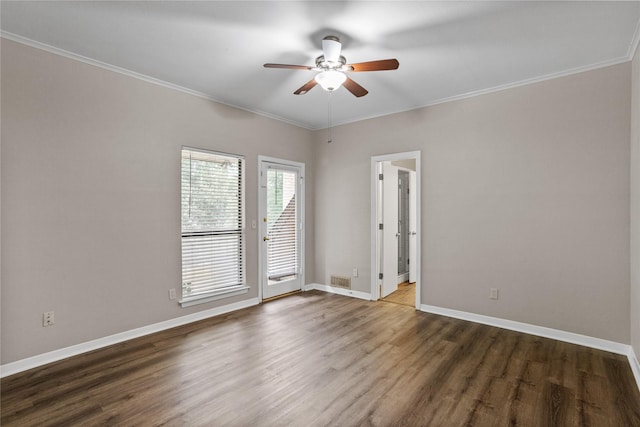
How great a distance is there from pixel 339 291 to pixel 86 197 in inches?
144

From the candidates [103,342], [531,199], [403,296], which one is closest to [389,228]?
[403,296]

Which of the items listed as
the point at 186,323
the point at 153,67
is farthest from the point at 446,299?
the point at 153,67

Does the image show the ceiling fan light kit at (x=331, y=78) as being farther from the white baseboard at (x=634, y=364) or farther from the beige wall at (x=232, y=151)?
the white baseboard at (x=634, y=364)

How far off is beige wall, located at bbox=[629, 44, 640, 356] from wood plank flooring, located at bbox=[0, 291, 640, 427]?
1.32ft

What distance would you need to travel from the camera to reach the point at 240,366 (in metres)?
2.78

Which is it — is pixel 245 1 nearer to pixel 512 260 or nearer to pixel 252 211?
pixel 252 211

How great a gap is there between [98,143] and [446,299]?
4.33 meters

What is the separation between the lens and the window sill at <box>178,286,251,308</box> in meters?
3.81

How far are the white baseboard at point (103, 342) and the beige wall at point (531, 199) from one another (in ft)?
9.27

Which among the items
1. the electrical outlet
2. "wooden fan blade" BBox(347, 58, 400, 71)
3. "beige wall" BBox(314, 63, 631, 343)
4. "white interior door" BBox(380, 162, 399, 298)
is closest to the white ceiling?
"wooden fan blade" BBox(347, 58, 400, 71)

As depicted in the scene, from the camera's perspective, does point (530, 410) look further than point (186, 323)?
No

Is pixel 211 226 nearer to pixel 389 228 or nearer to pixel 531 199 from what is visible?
pixel 389 228

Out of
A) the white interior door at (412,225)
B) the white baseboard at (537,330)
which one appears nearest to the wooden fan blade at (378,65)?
the white baseboard at (537,330)

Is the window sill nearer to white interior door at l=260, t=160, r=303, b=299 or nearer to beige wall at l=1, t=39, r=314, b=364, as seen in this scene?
beige wall at l=1, t=39, r=314, b=364
